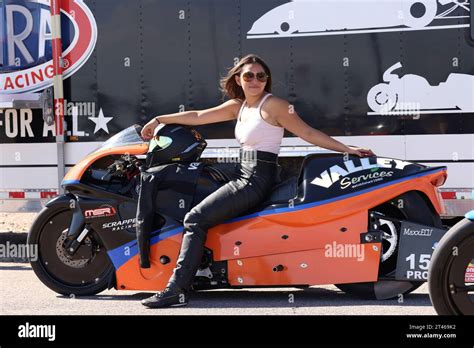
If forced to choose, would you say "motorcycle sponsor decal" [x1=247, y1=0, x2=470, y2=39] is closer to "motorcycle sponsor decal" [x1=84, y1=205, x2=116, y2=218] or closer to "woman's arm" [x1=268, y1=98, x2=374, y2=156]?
"woman's arm" [x1=268, y1=98, x2=374, y2=156]

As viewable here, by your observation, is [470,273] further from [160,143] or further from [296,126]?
[160,143]

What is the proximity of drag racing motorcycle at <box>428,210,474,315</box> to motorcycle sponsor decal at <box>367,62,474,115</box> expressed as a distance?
2918 mm

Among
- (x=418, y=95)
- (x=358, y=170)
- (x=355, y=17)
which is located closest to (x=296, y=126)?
(x=358, y=170)

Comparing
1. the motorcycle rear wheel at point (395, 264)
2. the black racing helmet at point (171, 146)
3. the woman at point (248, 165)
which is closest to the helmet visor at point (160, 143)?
the black racing helmet at point (171, 146)

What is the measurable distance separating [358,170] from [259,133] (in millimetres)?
764

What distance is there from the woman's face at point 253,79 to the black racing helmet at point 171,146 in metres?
0.59

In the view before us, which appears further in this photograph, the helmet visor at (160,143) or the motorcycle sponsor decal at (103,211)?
the motorcycle sponsor decal at (103,211)

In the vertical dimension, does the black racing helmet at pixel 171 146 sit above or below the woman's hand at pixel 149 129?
below

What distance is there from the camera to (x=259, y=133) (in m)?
5.59

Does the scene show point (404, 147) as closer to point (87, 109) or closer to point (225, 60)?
point (225, 60)

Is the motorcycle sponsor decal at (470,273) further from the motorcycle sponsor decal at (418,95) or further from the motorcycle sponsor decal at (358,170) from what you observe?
the motorcycle sponsor decal at (418,95)

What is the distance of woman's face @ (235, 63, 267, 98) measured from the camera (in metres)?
5.58

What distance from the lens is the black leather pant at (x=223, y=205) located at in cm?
538

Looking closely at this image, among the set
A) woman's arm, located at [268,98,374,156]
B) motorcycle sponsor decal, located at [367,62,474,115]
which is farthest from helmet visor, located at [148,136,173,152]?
motorcycle sponsor decal, located at [367,62,474,115]
